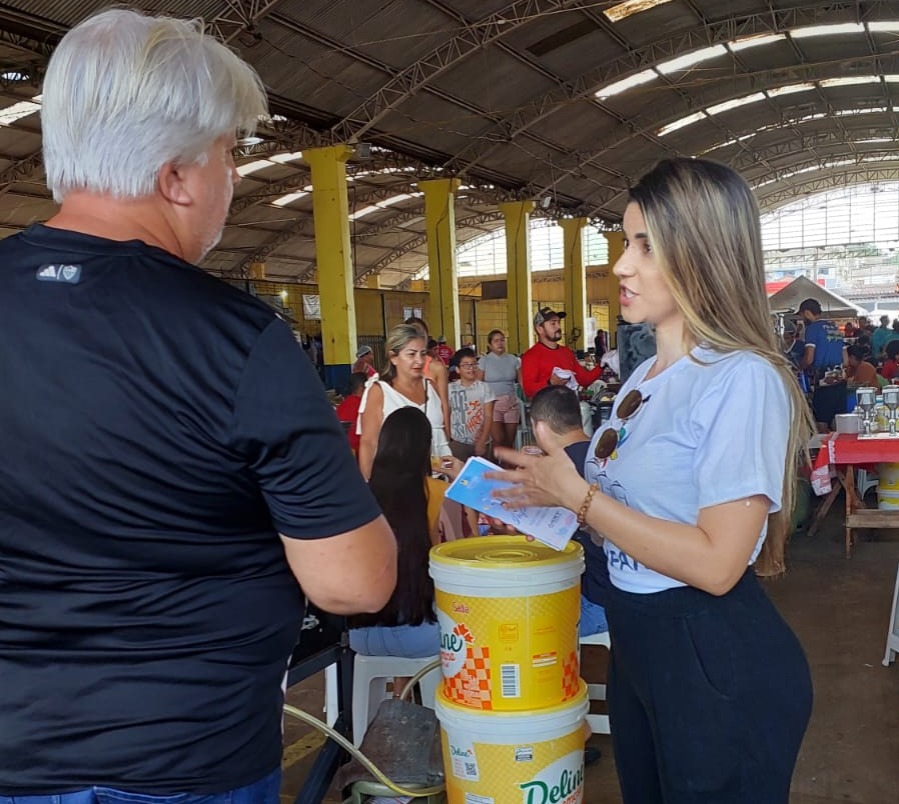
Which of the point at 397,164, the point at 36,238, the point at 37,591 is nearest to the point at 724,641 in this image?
the point at 37,591

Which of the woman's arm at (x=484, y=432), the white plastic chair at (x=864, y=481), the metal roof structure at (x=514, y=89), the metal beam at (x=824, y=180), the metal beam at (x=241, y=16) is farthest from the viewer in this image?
the metal beam at (x=824, y=180)

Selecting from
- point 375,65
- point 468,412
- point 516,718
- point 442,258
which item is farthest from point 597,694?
point 442,258

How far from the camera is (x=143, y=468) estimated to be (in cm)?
87

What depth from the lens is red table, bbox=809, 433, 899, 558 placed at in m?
4.89

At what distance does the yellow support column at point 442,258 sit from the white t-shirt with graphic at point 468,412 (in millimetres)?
9217

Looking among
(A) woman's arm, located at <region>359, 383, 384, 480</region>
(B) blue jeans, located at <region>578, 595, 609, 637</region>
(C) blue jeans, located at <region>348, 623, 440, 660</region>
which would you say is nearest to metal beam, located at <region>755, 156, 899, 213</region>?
(A) woman's arm, located at <region>359, 383, 384, 480</region>

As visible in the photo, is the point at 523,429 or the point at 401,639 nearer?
the point at 401,639

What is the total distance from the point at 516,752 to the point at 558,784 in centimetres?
13

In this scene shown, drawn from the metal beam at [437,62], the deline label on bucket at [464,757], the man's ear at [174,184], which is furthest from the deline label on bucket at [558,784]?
the metal beam at [437,62]

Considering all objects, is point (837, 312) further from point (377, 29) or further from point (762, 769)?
point (762, 769)

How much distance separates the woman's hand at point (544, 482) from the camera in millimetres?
1257

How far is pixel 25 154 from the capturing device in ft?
50.9

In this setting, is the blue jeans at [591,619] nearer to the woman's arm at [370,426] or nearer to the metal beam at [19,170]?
the woman's arm at [370,426]

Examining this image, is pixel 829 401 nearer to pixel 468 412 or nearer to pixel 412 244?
pixel 468 412
